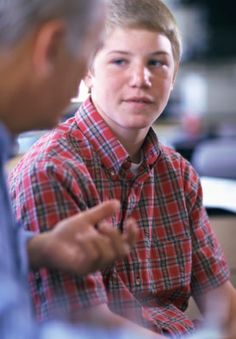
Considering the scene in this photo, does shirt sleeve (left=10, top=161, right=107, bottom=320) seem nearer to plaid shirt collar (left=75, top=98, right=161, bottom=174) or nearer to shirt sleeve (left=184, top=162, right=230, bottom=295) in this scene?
plaid shirt collar (left=75, top=98, right=161, bottom=174)

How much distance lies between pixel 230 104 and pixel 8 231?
795 centimetres

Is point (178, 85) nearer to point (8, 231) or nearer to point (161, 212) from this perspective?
point (161, 212)

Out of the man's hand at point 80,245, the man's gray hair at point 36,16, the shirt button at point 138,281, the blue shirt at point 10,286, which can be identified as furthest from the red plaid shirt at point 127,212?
the man's gray hair at point 36,16

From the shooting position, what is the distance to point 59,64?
714mm

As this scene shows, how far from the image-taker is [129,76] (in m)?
1.14

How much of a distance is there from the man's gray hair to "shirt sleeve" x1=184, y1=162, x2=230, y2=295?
1.89 feet

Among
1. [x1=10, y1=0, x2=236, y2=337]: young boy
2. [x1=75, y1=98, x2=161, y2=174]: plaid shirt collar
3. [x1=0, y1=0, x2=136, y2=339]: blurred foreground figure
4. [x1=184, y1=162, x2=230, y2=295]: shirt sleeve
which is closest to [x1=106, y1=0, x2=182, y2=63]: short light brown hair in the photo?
[x1=10, y1=0, x2=236, y2=337]: young boy

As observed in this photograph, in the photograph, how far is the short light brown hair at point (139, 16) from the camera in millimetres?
1139

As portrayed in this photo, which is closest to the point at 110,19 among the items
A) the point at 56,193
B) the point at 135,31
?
the point at 135,31

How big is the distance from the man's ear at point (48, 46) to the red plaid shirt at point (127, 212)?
30 cm

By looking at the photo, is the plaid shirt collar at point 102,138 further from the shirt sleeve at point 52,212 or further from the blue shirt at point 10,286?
the blue shirt at point 10,286

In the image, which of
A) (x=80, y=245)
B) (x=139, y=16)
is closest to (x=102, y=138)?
(x=139, y=16)

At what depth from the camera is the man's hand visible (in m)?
0.80

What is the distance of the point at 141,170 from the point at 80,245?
1.29 ft
